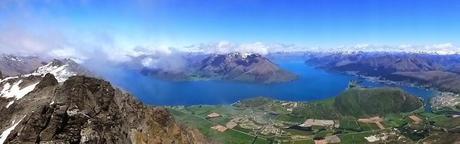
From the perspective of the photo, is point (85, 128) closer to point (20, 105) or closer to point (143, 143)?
point (20, 105)

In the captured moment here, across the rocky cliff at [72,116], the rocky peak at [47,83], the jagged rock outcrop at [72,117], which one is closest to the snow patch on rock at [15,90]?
the rocky cliff at [72,116]

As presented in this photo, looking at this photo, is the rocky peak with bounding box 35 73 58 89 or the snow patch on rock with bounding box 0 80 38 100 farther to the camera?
→ the snow patch on rock with bounding box 0 80 38 100

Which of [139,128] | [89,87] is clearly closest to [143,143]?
[139,128]

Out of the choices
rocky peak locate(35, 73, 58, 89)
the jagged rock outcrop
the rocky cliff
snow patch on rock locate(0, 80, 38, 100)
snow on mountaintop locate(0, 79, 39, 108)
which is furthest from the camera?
snow patch on rock locate(0, 80, 38, 100)

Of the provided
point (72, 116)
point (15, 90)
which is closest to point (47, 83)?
point (15, 90)

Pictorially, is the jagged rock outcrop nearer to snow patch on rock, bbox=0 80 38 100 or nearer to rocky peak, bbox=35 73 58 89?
rocky peak, bbox=35 73 58 89

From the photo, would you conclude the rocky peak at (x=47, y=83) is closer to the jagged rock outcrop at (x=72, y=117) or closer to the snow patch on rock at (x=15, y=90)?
the jagged rock outcrop at (x=72, y=117)

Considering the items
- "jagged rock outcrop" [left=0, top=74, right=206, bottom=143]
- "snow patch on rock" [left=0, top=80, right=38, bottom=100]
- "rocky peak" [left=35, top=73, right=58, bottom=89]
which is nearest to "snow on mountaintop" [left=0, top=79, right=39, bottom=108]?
"snow patch on rock" [left=0, top=80, right=38, bottom=100]

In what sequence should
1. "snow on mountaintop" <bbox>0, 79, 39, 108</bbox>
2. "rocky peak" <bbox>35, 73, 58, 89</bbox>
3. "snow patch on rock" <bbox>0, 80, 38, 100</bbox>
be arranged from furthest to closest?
"snow patch on rock" <bbox>0, 80, 38, 100</bbox>, "snow on mountaintop" <bbox>0, 79, 39, 108</bbox>, "rocky peak" <bbox>35, 73, 58, 89</bbox>
